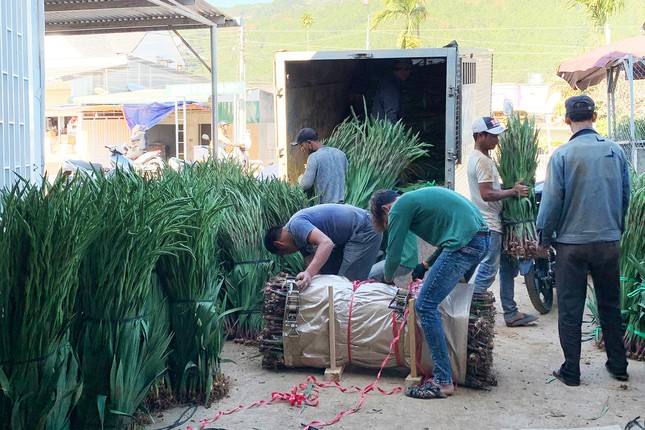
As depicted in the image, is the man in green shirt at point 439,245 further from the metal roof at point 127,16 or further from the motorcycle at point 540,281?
the metal roof at point 127,16

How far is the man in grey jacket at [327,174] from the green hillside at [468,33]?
236 feet

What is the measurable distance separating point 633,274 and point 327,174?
3.09 meters

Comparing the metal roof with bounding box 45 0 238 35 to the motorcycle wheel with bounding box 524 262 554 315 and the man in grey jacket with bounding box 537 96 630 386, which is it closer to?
the motorcycle wheel with bounding box 524 262 554 315

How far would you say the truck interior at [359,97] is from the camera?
32.4 ft

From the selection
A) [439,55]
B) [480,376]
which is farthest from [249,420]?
[439,55]

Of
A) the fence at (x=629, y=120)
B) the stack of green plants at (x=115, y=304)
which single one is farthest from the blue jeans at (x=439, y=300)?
the fence at (x=629, y=120)

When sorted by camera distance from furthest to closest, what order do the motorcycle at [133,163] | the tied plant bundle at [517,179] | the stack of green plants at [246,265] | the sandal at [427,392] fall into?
the tied plant bundle at [517,179] < the stack of green plants at [246,265] < the motorcycle at [133,163] < the sandal at [427,392]

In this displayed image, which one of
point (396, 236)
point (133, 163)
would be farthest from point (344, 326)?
point (133, 163)

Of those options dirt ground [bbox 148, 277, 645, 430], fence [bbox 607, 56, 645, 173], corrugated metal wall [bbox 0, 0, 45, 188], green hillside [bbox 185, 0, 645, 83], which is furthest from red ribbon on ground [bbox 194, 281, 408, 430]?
green hillside [bbox 185, 0, 645, 83]

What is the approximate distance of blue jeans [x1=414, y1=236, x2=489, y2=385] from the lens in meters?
5.47

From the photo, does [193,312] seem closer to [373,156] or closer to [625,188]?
[625,188]

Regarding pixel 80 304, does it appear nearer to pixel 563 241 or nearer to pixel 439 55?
pixel 563 241

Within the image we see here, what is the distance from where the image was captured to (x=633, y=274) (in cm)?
623

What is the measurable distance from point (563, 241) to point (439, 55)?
378cm
